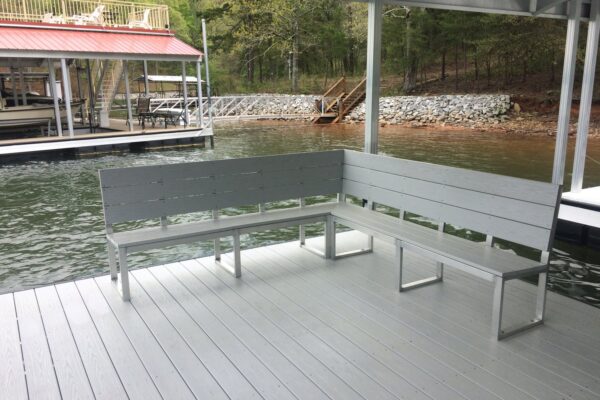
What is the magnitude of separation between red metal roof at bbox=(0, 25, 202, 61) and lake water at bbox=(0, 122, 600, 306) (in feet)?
9.40

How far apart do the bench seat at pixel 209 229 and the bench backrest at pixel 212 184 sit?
4.5 inches

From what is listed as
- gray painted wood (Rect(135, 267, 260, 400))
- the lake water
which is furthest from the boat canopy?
gray painted wood (Rect(135, 267, 260, 400))

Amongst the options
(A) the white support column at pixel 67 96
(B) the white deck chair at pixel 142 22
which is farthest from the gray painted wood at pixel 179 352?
(B) the white deck chair at pixel 142 22

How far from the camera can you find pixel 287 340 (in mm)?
2803

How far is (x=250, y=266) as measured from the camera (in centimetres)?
398

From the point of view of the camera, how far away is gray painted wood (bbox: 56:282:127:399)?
238 centimetres

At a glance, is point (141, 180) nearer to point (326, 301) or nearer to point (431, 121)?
point (326, 301)

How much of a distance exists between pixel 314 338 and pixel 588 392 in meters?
1.33

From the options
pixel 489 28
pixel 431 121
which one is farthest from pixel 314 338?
pixel 489 28

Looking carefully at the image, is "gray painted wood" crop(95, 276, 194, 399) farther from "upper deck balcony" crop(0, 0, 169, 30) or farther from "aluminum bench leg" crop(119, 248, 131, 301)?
"upper deck balcony" crop(0, 0, 169, 30)

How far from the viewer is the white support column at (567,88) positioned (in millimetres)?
5027

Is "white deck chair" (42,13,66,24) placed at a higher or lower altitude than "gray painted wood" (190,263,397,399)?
higher

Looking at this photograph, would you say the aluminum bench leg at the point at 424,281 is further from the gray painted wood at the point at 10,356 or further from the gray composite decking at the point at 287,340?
the gray painted wood at the point at 10,356

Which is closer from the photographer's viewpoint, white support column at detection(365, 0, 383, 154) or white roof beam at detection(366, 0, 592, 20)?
white support column at detection(365, 0, 383, 154)
